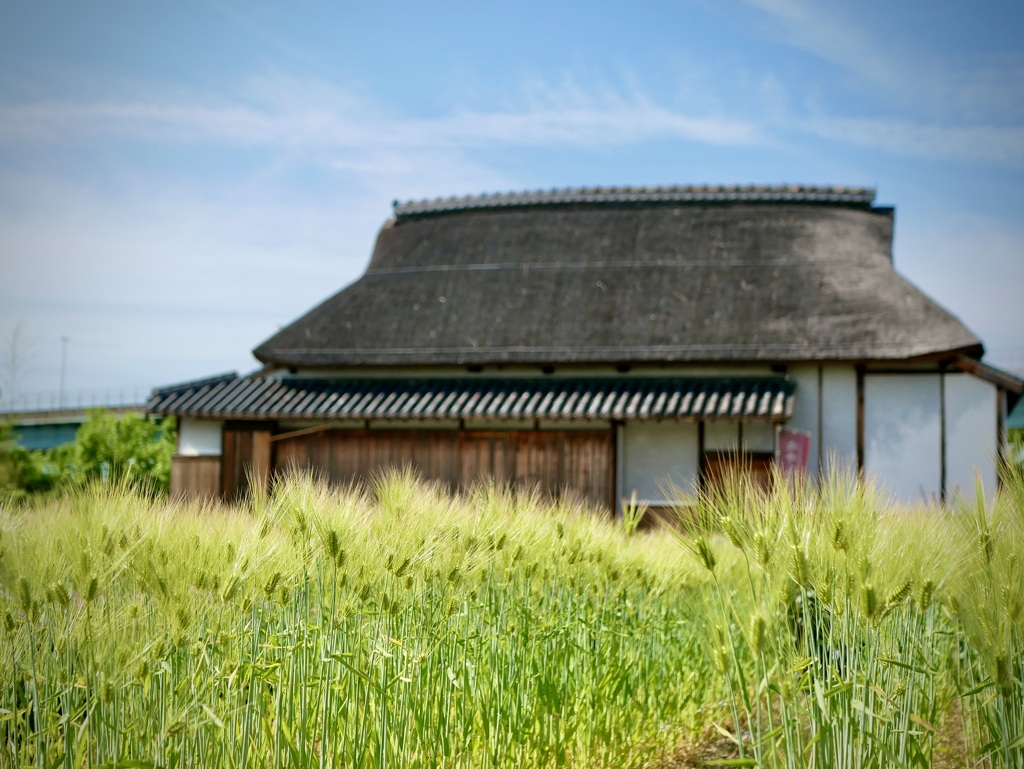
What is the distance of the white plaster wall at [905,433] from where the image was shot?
491 inches

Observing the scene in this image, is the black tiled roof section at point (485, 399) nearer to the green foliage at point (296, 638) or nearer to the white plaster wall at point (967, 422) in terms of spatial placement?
the white plaster wall at point (967, 422)

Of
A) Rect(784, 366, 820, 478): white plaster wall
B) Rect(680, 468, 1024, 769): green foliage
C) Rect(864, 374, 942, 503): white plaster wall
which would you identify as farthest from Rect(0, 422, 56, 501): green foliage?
Rect(680, 468, 1024, 769): green foliage

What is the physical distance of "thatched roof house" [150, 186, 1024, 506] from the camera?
41.5ft

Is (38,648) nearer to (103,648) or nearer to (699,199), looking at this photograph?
(103,648)

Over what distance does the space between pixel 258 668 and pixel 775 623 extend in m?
1.46

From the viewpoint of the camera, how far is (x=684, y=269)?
15039mm

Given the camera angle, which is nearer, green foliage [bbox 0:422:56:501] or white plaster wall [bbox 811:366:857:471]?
white plaster wall [bbox 811:366:857:471]

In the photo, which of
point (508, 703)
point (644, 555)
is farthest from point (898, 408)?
point (508, 703)

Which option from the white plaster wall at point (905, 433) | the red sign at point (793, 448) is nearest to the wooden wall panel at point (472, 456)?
the red sign at point (793, 448)

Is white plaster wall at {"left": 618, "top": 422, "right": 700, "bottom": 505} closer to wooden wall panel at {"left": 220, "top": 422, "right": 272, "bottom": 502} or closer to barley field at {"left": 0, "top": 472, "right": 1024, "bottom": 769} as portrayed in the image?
wooden wall panel at {"left": 220, "top": 422, "right": 272, "bottom": 502}

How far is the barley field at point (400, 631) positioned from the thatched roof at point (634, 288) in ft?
32.1

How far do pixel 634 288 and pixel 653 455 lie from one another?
2.86m

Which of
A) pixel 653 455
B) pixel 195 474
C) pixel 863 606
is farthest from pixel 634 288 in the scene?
pixel 863 606

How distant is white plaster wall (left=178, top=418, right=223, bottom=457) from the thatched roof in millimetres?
1358
